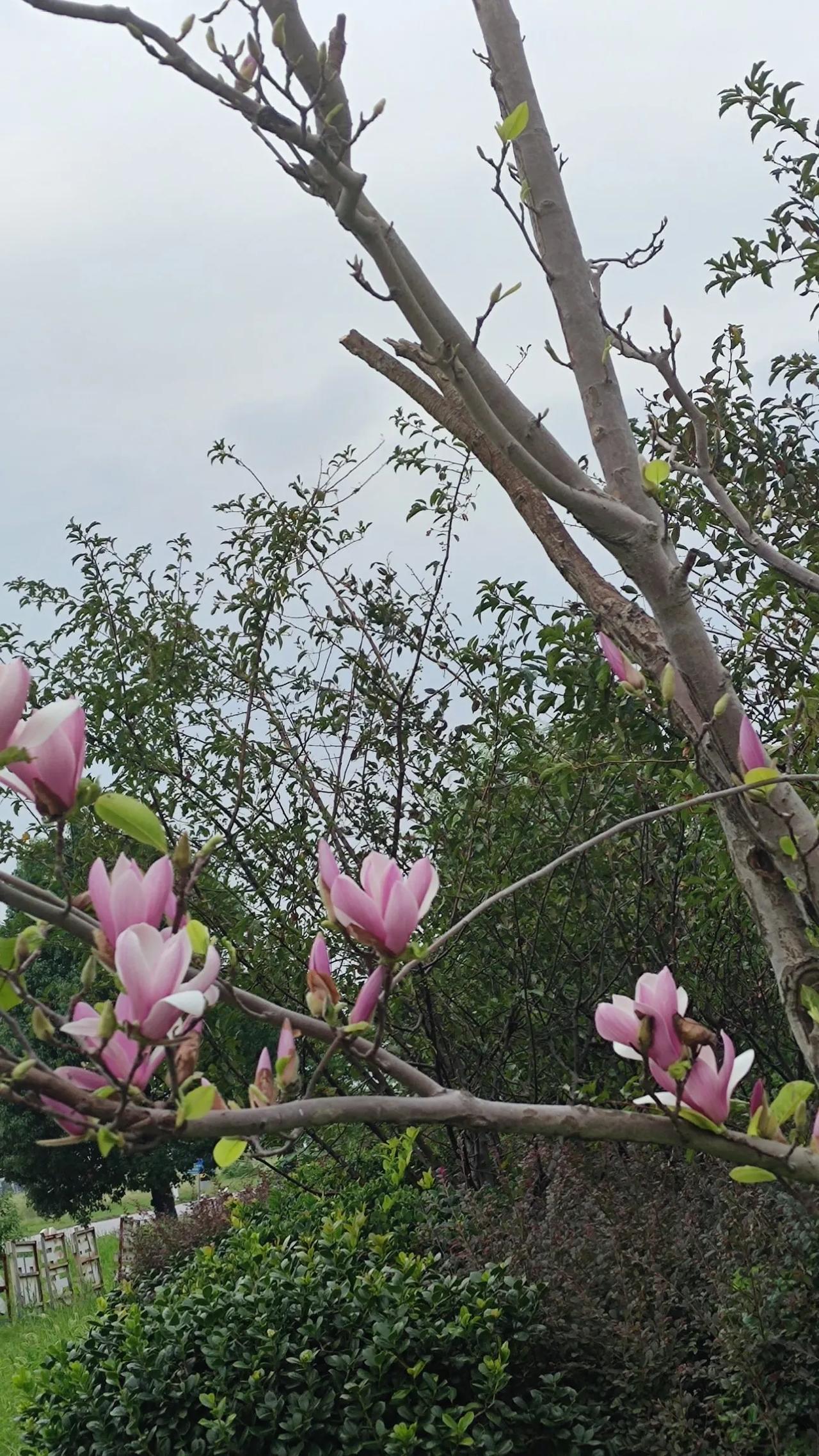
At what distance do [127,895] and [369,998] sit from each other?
0.23m

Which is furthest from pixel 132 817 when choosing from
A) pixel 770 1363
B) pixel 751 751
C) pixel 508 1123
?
pixel 770 1363

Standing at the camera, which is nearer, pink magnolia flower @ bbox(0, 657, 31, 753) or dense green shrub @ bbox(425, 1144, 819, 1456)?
pink magnolia flower @ bbox(0, 657, 31, 753)

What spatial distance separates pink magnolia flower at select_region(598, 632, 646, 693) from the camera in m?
1.68

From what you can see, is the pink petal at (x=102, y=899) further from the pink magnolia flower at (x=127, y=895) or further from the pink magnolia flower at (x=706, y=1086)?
the pink magnolia flower at (x=706, y=1086)

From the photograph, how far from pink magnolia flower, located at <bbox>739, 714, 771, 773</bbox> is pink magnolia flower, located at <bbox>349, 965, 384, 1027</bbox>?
0.56 m

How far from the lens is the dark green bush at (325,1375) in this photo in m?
2.78

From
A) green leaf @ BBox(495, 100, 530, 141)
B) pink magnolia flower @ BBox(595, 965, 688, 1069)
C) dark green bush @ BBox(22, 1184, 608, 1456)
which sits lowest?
dark green bush @ BBox(22, 1184, 608, 1456)

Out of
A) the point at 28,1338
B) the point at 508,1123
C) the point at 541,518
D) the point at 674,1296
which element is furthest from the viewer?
the point at 28,1338

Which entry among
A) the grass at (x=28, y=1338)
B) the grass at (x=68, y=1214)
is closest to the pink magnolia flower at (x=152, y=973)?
the grass at (x=28, y=1338)

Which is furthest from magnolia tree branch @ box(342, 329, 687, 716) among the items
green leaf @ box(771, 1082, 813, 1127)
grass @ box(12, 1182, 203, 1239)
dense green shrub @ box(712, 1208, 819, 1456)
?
grass @ box(12, 1182, 203, 1239)

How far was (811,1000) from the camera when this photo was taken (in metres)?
1.42

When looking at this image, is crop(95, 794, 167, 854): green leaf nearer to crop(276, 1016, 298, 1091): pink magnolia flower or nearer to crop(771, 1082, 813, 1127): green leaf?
crop(276, 1016, 298, 1091): pink magnolia flower

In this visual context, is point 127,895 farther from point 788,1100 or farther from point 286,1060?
point 788,1100

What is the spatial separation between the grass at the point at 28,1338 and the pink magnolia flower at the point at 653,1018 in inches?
126
